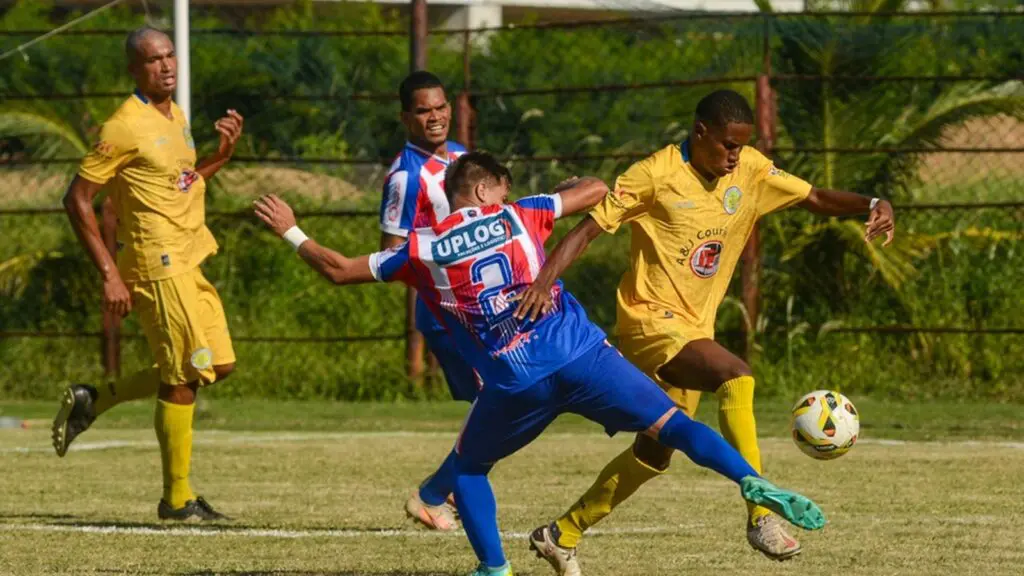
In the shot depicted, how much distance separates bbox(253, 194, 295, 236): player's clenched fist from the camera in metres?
6.45

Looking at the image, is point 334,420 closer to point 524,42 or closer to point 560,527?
point 560,527

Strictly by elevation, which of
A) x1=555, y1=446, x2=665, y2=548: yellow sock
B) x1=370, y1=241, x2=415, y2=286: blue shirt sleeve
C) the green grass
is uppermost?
x1=370, y1=241, x2=415, y2=286: blue shirt sleeve

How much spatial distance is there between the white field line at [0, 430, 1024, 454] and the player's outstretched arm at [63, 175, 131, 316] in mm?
3409

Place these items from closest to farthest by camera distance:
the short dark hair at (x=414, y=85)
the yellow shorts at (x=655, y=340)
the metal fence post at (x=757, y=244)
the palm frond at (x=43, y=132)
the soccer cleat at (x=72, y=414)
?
1. the yellow shorts at (x=655, y=340)
2. the short dark hair at (x=414, y=85)
3. the soccer cleat at (x=72, y=414)
4. the metal fence post at (x=757, y=244)
5. the palm frond at (x=43, y=132)

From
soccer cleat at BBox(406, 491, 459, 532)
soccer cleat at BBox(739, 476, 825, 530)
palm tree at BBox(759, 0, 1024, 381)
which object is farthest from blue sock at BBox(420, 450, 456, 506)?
palm tree at BBox(759, 0, 1024, 381)

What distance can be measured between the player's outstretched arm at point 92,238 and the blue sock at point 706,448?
3404 millimetres

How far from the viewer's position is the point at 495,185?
21.3 feet

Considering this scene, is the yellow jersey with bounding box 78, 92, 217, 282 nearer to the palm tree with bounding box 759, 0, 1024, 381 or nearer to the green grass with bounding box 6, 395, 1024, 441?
the green grass with bounding box 6, 395, 1024, 441

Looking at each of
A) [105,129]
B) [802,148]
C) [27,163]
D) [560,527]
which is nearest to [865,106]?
[802,148]

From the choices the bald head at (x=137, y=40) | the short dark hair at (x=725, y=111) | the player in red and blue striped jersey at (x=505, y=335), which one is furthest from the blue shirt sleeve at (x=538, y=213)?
the bald head at (x=137, y=40)

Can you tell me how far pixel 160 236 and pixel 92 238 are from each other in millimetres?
347

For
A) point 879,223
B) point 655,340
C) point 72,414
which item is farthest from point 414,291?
point 879,223

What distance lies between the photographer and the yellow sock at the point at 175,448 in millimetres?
8750

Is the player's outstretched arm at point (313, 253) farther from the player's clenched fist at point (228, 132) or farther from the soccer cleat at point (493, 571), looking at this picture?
the player's clenched fist at point (228, 132)
